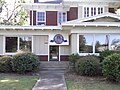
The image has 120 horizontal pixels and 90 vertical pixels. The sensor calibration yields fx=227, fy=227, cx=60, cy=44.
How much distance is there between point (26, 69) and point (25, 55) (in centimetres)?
111

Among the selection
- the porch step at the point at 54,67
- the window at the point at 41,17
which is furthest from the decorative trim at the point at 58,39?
the window at the point at 41,17

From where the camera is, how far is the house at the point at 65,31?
19.4 metres

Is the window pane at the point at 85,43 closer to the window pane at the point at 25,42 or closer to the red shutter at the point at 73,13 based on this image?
the red shutter at the point at 73,13

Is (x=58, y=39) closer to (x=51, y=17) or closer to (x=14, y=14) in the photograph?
(x=51, y=17)

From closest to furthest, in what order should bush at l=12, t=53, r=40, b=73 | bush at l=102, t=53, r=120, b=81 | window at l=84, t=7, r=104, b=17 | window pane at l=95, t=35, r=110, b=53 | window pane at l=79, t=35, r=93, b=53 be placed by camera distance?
bush at l=102, t=53, r=120, b=81 → bush at l=12, t=53, r=40, b=73 → window pane at l=79, t=35, r=93, b=53 → window pane at l=95, t=35, r=110, b=53 → window at l=84, t=7, r=104, b=17

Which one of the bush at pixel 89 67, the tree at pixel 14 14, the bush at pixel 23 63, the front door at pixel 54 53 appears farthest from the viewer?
the tree at pixel 14 14

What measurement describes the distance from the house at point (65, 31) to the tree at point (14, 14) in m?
16.7

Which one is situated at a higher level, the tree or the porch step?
the tree

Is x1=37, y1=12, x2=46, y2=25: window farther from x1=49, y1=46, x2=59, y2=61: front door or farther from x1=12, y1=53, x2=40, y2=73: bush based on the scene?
x1=12, y1=53, x2=40, y2=73: bush


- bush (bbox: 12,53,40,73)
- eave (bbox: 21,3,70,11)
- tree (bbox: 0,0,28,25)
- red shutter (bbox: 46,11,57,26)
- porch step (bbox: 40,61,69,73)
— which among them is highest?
tree (bbox: 0,0,28,25)

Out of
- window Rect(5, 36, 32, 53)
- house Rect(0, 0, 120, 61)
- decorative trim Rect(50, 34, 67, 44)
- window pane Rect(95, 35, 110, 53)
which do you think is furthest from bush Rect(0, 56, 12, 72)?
window pane Rect(95, 35, 110, 53)

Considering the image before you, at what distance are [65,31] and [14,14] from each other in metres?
24.7

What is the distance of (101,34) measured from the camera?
1967 centimetres

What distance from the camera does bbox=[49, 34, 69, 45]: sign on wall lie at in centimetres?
2194
